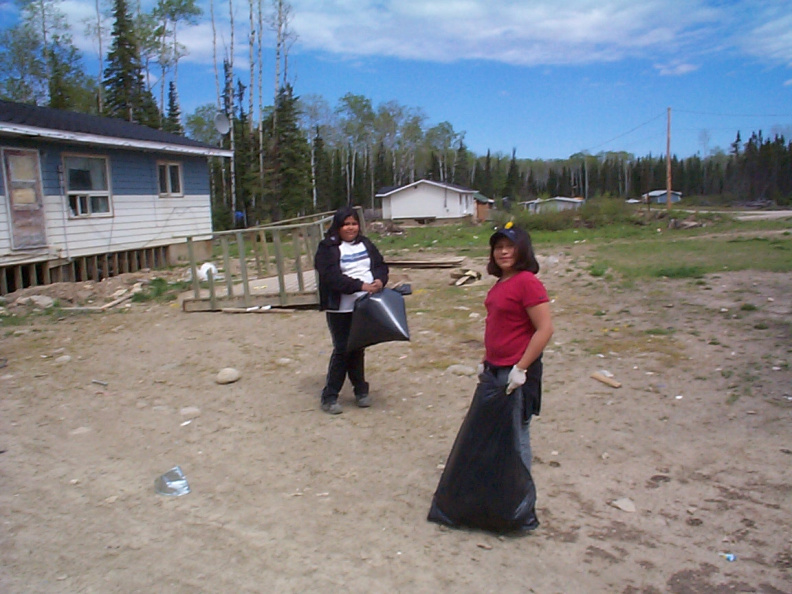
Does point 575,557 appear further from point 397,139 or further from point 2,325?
point 397,139

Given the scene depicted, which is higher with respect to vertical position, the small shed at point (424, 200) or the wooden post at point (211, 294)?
the small shed at point (424, 200)

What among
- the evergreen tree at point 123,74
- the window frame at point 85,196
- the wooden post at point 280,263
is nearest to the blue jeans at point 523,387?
the wooden post at point 280,263

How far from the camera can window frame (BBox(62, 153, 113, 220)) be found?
534 inches

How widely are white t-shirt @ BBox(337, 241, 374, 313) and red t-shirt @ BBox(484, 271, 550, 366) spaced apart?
1630 millimetres

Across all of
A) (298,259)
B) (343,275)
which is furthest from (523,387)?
(298,259)

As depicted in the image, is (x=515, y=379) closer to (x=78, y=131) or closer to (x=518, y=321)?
(x=518, y=321)

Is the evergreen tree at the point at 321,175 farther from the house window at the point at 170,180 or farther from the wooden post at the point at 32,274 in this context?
the wooden post at the point at 32,274

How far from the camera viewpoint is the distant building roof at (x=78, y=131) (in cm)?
1198

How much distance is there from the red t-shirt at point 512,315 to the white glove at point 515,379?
0.11 m

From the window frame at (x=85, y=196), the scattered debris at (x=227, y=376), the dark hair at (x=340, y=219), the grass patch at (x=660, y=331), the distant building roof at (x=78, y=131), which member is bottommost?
the scattered debris at (x=227, y=376)

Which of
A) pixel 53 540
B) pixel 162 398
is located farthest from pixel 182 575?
pixel 162 398

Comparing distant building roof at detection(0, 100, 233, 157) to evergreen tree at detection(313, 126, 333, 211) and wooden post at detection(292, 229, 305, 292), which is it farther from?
evergreen tree at detection(313, 126, 333, 211)

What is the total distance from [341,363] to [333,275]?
703mm

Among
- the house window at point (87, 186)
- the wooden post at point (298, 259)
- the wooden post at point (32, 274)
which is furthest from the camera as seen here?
the house window at point (87, 186)
